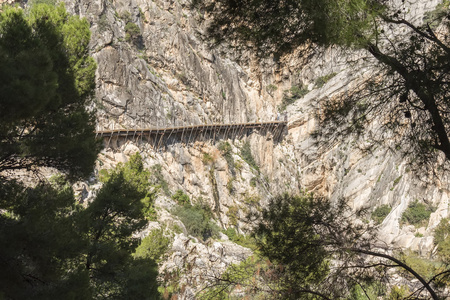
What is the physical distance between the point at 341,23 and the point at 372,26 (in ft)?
A: 0.99

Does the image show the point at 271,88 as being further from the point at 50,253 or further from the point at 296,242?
the point at 296,242

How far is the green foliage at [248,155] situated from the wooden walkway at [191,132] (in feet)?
3.69

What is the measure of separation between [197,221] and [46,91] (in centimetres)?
2290

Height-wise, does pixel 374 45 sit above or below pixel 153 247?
above

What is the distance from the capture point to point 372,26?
4.50 meters

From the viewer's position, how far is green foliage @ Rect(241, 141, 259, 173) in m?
38.5

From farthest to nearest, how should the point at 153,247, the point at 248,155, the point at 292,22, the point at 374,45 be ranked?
the point at 248,155
the point at 153,247
the point at 292,22
the point at 374,45

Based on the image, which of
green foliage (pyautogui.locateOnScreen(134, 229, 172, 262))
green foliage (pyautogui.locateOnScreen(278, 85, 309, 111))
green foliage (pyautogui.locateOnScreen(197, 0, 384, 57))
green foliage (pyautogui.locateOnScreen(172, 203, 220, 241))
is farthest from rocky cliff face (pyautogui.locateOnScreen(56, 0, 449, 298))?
green foliage (pyautogui.locateOnScreen(197, 0, 384, 57))

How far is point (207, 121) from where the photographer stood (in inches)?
1442

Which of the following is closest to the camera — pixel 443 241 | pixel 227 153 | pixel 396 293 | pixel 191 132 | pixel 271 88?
pixel 396 293

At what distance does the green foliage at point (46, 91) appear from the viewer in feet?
17.6

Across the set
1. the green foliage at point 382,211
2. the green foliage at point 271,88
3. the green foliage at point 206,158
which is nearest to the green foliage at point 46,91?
the green foliage at point 206,158

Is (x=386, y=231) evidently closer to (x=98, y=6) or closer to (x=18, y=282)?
(x=98, y=6)

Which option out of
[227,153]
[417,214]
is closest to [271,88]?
[227,153]
